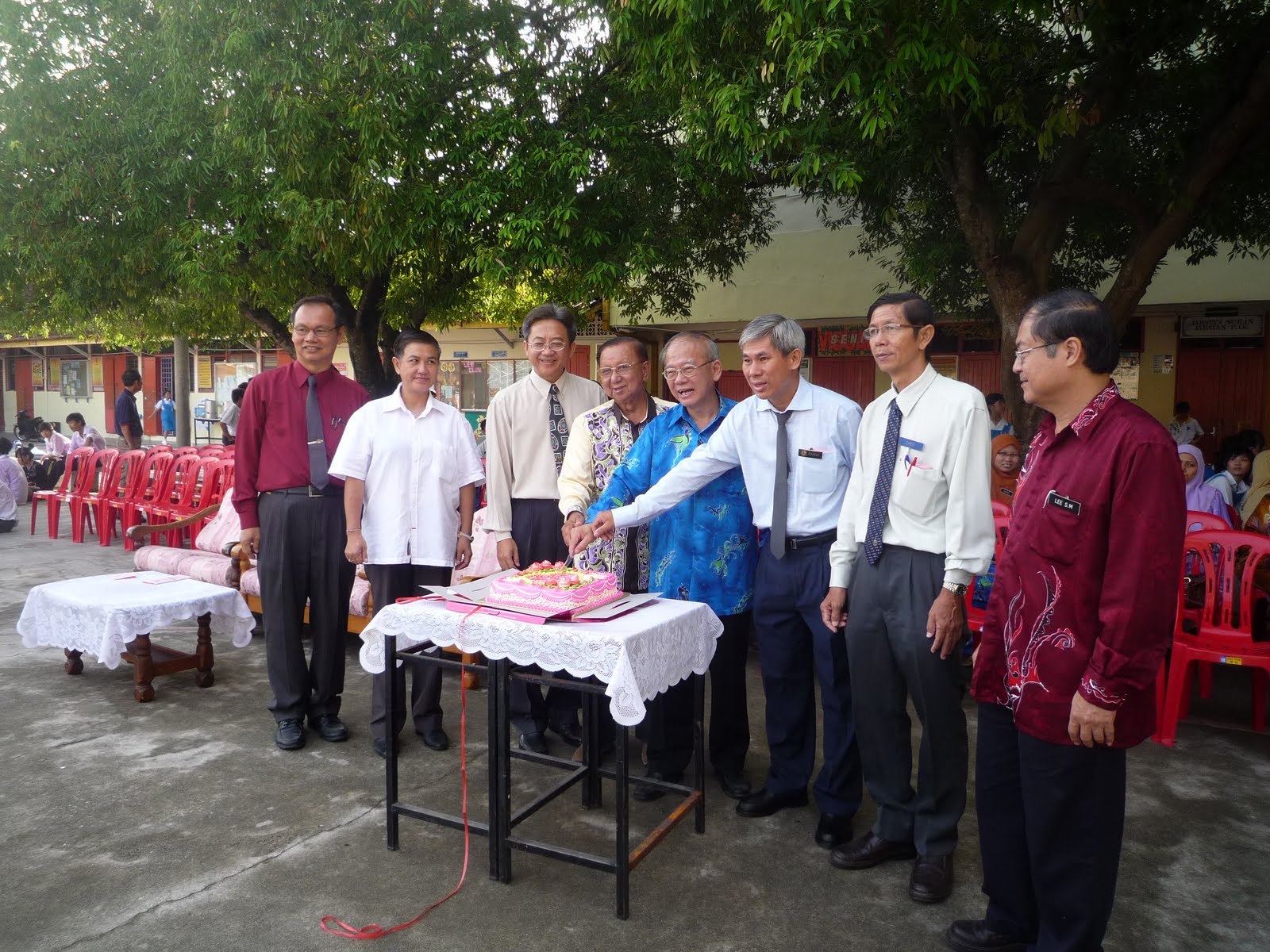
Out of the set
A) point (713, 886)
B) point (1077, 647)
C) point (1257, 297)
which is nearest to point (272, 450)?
point (713, 886)

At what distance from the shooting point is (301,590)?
14.5ft

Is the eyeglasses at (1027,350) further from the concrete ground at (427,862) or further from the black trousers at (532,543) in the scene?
the black trousers at (532,543)

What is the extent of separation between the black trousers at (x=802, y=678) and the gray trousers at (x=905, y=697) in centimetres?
18

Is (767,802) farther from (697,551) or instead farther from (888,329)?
(888,329)

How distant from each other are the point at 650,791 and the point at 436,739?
3.66ft

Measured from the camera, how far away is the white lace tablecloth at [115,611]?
16.4 ft

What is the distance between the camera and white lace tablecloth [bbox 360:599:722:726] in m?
2.82

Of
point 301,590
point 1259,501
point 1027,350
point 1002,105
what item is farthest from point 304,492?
point 1259,501

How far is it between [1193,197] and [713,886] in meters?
6.00

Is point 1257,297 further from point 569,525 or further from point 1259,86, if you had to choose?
point 569,525

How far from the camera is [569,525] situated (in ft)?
11.9

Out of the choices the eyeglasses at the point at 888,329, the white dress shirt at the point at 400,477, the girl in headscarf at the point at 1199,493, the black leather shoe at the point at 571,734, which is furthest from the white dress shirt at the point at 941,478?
the girl in headscarf at the point at 1199,493

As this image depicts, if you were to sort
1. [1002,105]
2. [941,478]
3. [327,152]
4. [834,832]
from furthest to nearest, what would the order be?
[327,152]
[1002,105]
[834,832]
[941,478]

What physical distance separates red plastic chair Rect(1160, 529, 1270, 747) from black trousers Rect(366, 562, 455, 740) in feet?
11.6
